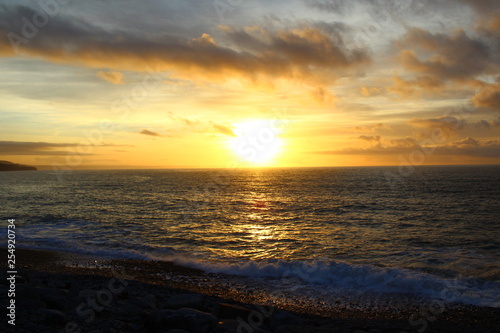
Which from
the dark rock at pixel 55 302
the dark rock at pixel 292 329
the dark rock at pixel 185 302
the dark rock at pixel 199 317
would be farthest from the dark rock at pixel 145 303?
the dark rock at pixel 292 329

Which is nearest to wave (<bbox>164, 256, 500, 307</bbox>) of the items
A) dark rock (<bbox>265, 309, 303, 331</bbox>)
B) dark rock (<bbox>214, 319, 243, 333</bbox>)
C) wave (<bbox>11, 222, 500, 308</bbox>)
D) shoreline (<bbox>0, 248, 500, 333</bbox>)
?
wave (<bbox>11, 222, 500, 308</bbox>)

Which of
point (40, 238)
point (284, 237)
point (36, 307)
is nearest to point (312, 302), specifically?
point (36, 307)

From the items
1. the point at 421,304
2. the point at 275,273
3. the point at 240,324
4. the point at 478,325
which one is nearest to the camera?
the point at 240,324

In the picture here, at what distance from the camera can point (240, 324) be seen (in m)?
8.93

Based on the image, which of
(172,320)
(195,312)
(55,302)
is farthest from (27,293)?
(195,312)

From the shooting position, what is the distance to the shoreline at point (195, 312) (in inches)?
344

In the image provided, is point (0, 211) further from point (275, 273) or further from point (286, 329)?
point (286, 329)

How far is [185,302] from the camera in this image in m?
10.6

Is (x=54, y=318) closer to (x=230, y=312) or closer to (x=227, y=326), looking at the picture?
(x=227, y=326)

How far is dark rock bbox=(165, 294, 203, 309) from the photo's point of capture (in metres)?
10.3

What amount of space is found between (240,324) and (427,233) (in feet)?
82.7

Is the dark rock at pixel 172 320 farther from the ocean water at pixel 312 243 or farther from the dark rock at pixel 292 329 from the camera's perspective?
the ocean water at pixel 312 243

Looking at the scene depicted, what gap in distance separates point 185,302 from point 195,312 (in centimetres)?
174

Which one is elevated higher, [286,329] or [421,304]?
[286,329]
